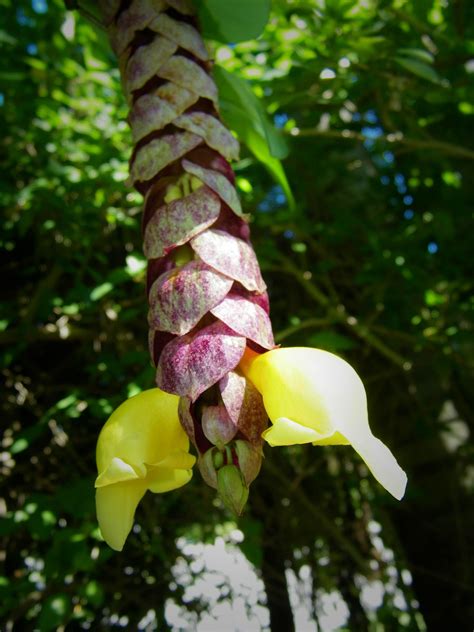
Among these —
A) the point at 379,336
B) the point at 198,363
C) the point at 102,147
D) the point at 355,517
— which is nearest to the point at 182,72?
the point at 198,363

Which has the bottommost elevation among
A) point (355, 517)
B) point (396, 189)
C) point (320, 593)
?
point (320, 593)

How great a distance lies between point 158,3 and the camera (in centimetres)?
51

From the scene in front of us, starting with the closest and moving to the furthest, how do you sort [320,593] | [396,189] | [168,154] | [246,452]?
[246,452] < [168,154] < [396,189] < [320,593]

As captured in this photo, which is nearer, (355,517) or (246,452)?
(246,452)

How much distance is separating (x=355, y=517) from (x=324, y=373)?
1702 mm

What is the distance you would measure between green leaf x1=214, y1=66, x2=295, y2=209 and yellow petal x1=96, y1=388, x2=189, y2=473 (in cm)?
35

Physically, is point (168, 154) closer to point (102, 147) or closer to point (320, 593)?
point (102, 147)

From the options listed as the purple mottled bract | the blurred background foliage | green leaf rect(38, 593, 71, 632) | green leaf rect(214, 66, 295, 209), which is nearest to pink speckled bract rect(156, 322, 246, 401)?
the purple mottled bract

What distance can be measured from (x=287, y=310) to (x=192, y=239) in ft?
4.22

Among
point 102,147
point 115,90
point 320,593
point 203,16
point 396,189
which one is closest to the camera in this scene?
point 203,16

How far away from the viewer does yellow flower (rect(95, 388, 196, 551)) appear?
35 cm

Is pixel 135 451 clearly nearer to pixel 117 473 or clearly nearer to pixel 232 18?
pixel 117 473

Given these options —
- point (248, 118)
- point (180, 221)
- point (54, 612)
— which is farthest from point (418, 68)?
point (54, 612)

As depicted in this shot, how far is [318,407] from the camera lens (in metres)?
0.32
